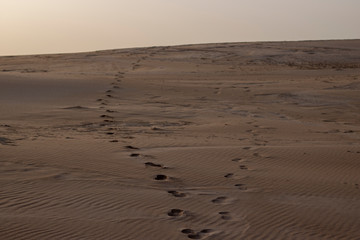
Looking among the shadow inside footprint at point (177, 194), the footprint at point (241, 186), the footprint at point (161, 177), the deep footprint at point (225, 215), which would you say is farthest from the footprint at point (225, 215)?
the footprint at point (161, 177)

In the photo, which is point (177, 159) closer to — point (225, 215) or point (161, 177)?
point (161, 177)

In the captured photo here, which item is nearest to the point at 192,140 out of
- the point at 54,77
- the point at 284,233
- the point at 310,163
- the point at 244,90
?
the point at 310,163

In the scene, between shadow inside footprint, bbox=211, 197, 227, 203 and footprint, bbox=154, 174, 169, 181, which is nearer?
shadow inside footprint, bbox=211, 197, 227, 203

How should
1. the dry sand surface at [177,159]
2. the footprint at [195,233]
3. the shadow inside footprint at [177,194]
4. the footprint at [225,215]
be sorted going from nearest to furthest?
the footprint at [195,233], the dry sand surface at [177,159], the footprint at [225,215], the shadow inside footprint at [177,194]

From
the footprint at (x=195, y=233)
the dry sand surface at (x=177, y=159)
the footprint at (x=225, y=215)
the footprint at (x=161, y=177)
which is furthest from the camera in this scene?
the footprint at (x=161, y=177)

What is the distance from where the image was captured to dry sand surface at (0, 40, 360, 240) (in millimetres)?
6512

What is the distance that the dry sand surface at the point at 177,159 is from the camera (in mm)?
6512

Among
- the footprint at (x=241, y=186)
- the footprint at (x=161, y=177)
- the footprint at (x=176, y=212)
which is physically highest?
the footprint at (x=161, y=177)

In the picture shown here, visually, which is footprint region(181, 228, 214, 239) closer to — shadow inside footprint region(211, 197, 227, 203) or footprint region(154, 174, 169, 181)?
shadow inside footprint region(211, 197, 227, 203)

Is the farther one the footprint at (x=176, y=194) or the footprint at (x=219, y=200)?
the footprint at (x=176, y=194)

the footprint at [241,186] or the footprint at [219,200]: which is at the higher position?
the footprint at [219,200]

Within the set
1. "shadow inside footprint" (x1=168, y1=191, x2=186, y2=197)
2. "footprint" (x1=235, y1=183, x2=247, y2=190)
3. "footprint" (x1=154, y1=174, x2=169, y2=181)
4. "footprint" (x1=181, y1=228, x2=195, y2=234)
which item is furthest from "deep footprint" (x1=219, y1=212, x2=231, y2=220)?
"footprint" (x1=154, y1=174, x2=169, y2=181)

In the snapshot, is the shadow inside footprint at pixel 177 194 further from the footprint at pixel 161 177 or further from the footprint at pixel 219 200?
the footprint at pixel 161 177

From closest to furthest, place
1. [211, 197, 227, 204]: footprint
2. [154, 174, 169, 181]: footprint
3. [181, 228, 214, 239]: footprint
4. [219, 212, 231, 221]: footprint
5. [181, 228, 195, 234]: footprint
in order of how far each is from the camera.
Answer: [181, 228, 214, 239]: footprint
[181, 228, 195, 234]: footprint
[219, 212, 231, 221]: footprint
[211, 197, 227, 204]: footprint
[154, 174, 169, 181]: footprint
